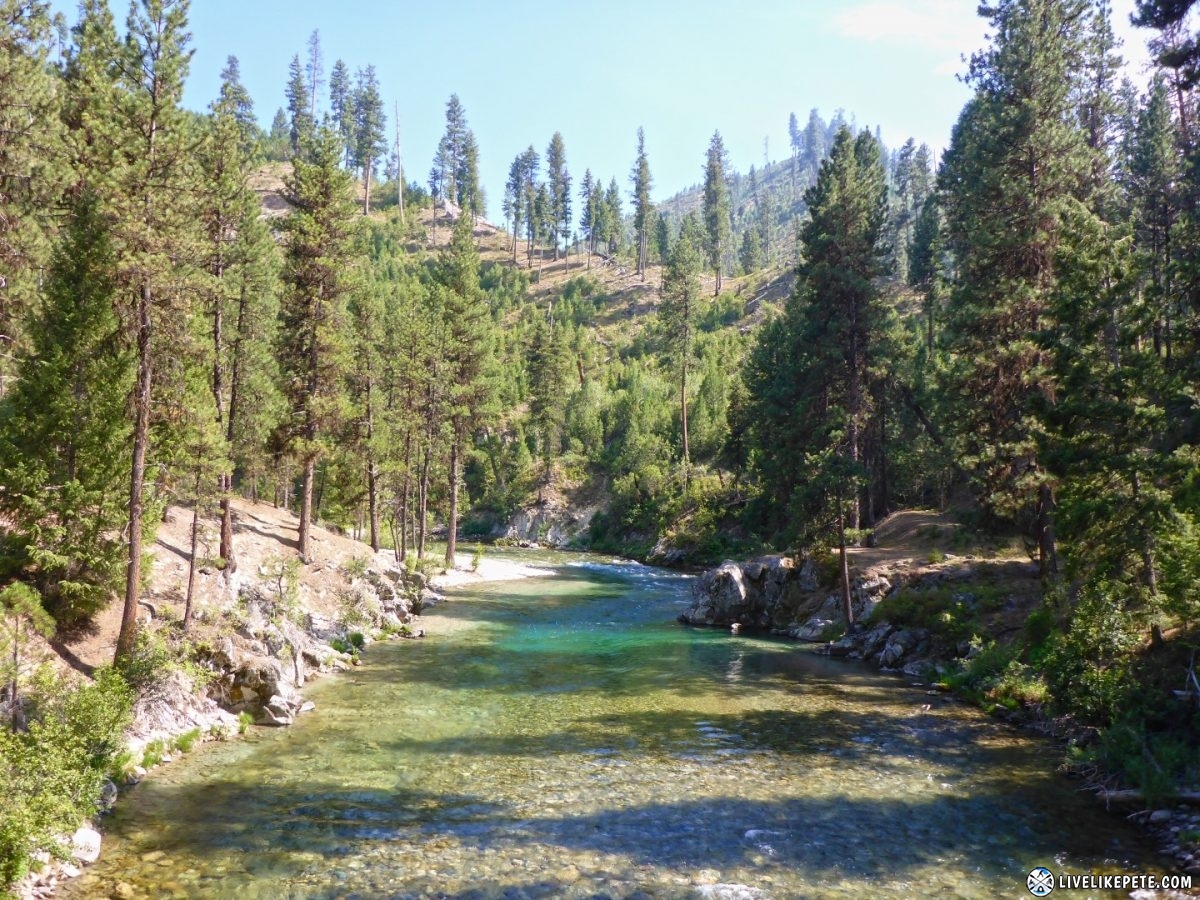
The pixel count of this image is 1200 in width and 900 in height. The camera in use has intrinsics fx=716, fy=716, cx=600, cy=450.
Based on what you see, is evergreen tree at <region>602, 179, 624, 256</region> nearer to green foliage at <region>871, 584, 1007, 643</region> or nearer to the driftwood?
green foliage at <region>871, 584, 1007, 643</region>

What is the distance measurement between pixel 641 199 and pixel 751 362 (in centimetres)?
8395

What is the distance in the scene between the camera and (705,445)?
75.6 metres

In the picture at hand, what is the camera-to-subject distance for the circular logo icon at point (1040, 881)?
35.8ft

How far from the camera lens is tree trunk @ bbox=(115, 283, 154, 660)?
17.4 meters

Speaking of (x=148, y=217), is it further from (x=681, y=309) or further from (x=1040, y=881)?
(x=681, y=309)

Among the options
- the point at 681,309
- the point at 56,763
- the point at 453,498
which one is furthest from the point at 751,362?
the point at 56,763

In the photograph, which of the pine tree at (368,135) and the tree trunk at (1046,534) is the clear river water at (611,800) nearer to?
the tree trunk at (1046,534)

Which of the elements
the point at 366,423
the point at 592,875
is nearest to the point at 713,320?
the point at 366,423

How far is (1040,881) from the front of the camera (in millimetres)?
11164

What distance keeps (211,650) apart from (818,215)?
3442cm

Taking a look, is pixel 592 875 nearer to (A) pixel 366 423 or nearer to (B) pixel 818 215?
(A) pixel 366 423

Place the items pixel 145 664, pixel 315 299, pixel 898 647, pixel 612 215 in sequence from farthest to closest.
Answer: pixel 612 215, pixel 315 299, pixel 898 647, pixel 145 664

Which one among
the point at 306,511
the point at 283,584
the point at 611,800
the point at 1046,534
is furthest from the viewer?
the point at 306,511

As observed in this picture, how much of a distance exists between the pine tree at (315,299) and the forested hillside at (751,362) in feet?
0.45
